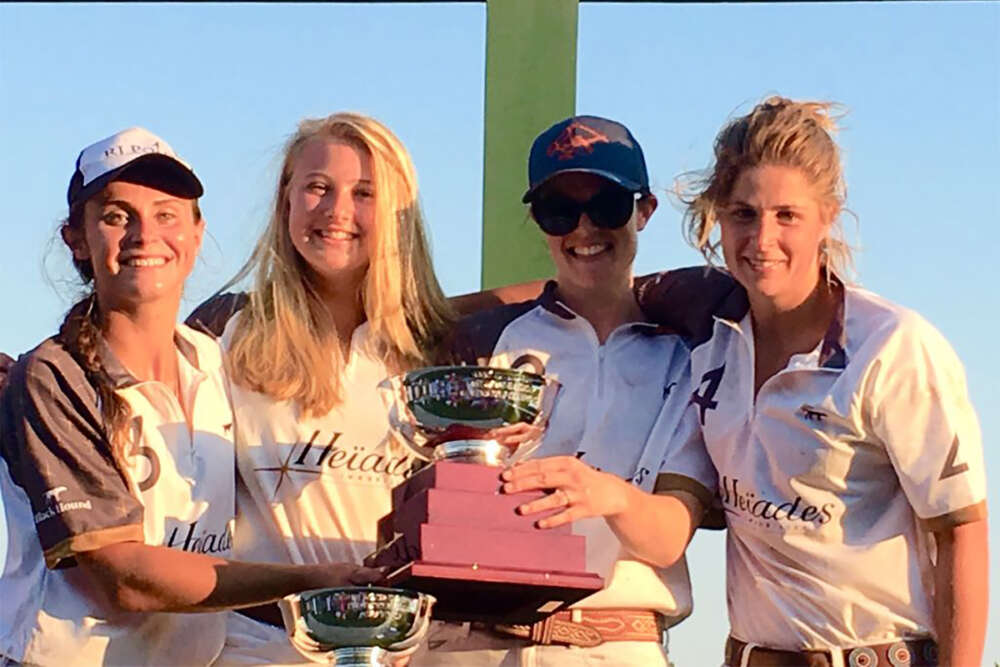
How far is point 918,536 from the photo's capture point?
→ 576 centimetres

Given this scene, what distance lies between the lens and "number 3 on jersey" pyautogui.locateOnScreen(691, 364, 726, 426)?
5988 mm

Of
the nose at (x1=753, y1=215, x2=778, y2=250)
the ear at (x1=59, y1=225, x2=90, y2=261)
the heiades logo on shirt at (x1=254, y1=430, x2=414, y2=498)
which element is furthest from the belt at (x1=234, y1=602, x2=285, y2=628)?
the nose at (x1=753, y1=215, x2=778, y2=250)

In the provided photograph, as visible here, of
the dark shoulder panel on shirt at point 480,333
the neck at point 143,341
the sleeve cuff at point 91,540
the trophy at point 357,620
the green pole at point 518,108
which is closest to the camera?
the trophy at point 357,620

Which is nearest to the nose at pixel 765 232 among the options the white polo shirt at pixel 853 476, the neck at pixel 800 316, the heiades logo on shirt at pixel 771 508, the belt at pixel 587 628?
the neck at pixel 800 316

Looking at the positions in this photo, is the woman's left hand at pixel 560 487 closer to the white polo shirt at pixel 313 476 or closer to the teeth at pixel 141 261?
the white polo shirt at pixel 313 476

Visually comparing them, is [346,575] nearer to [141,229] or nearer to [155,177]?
[141,229]

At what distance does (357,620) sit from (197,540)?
0.97 meters

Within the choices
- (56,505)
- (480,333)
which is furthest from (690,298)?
(56,505)

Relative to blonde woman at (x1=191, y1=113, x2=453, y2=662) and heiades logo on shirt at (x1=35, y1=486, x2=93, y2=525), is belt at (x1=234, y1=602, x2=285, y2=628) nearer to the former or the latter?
blonde woman at (x1=191, y1=113, x2=453, y2=662)

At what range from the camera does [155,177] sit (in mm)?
5984

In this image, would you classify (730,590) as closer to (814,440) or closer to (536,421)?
(814,440)

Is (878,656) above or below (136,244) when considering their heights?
below

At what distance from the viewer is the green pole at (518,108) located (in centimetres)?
703

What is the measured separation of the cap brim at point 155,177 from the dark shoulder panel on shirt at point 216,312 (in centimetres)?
45
